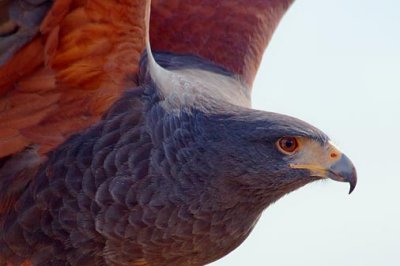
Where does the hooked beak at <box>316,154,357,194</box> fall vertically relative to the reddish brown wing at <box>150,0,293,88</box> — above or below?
above

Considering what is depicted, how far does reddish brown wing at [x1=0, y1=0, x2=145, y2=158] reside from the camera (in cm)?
776

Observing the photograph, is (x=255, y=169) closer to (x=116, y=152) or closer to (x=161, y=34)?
(x=116, y=152)

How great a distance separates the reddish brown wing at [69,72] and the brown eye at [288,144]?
949 millimetres

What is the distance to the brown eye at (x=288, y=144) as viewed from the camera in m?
7.86

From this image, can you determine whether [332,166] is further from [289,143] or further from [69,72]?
[69,72]

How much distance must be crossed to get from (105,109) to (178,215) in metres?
0.75

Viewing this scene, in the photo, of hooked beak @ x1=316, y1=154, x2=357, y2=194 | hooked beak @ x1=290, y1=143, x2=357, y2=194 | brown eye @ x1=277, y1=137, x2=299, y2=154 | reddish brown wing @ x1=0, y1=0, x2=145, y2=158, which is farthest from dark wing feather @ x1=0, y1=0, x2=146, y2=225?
hooked beak @ x1=316, y1=154, x2=357, y2=194

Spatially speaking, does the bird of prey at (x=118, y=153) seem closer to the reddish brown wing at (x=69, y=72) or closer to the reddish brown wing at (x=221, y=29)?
the reddish brown wing at (x=69, y=72)

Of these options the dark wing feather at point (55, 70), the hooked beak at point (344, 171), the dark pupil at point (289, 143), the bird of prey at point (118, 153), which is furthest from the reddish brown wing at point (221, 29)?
the hooked beak at point (344, 171)

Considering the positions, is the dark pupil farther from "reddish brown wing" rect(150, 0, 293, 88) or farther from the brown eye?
"reddish brown wing" rect(150, 0, 293, 88)

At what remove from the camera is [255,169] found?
7914mm

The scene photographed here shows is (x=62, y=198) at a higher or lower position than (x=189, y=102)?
lower

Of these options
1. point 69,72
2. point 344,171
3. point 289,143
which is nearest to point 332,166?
point 344,171

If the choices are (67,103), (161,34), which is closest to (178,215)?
(67,103)
